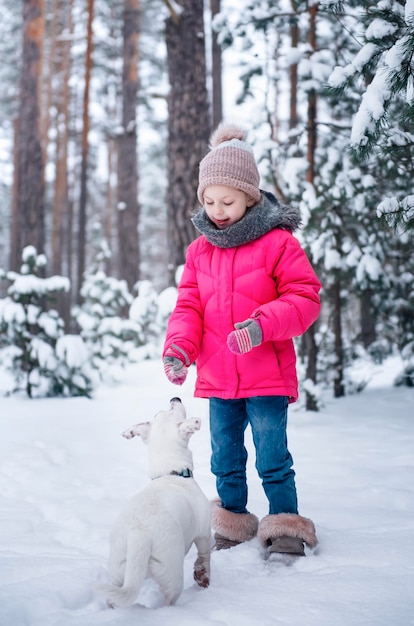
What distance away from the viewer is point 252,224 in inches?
109

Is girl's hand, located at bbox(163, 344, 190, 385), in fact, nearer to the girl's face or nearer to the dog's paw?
the girl's face

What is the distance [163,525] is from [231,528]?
38.9 inches

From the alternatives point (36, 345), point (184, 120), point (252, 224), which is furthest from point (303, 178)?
point (36, 345)

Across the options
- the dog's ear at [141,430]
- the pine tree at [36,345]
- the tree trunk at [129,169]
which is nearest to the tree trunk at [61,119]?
the tree trunk at [129,169]

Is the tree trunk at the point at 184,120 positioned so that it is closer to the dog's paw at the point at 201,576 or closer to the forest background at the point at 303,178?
the forest background at the point at 303,178

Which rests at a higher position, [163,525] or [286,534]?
[163,525]

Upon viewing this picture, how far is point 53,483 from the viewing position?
380cm

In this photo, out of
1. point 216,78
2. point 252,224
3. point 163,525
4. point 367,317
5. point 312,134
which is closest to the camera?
point 163,525

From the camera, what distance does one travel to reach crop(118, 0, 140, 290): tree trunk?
14477 mm

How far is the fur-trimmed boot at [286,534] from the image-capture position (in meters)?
2.62

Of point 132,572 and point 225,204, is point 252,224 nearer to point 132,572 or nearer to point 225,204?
point 225,204

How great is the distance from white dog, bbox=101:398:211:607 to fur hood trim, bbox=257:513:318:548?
0.46 m

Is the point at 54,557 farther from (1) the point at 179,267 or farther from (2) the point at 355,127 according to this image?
(1) the point at 179,267

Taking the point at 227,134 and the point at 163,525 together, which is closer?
the point at 163,525
